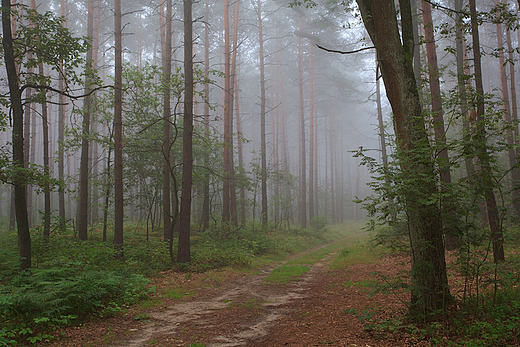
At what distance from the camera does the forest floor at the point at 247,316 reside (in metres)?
4.57

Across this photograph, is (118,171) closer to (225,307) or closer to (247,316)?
(225,307)

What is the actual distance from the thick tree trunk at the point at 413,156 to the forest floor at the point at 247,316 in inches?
33.4

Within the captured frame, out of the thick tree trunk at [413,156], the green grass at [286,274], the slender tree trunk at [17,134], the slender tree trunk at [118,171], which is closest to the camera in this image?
the thick tree trunk at [413,156]

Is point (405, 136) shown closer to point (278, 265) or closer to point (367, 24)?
point (367, 24)

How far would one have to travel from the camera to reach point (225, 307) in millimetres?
6555

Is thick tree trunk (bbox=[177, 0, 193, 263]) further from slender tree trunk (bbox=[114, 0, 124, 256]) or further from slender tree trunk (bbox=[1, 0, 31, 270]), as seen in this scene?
slender tree trunk (bbox=[1, 0, 31, 270])

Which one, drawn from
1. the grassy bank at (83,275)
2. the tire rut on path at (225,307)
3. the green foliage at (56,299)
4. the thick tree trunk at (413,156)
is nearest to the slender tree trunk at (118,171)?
the grassy bank at (83,275)

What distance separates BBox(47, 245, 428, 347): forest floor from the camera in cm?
457

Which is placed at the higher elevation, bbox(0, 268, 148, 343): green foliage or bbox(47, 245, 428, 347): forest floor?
bbox(0, 268, 148, 343): green foliage

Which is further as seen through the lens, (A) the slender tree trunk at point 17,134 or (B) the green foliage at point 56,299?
(A) the slender tree trunk at point 17,134

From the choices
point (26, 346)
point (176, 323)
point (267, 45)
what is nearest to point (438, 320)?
point (176, 323)

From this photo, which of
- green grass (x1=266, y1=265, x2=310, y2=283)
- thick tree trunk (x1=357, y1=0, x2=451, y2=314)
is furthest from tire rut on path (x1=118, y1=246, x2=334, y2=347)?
thick tree trunk (x1=357, y1=0, x2=451, y2=314)

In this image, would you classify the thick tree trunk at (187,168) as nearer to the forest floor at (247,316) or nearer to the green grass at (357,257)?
the forest floor at (247,316)

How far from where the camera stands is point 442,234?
4383 millimetres
